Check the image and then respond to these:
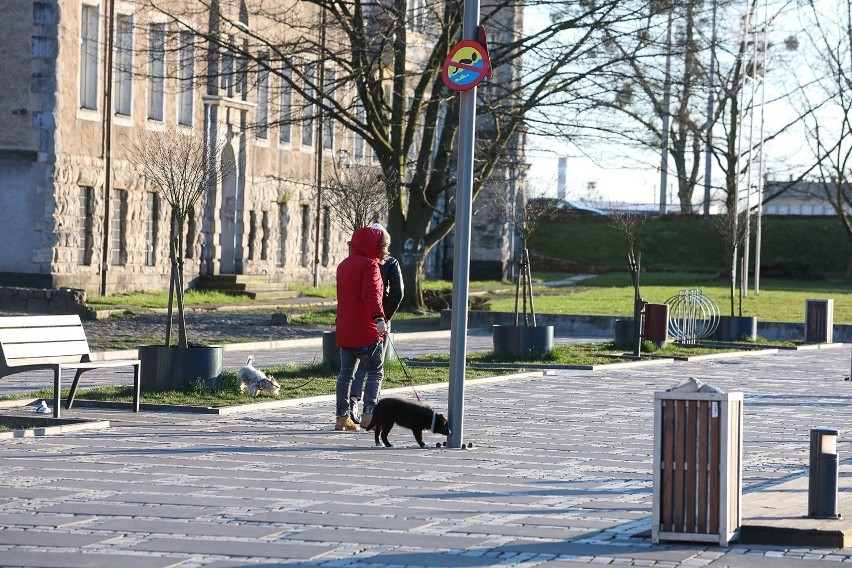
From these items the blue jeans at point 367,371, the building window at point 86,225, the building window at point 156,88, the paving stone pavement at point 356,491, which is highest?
the building window at point 156,88

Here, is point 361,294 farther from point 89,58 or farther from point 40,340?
point 89,58

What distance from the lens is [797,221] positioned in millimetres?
78625

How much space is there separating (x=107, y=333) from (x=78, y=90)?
10.6 metres

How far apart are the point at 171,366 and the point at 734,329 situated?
62.0 ft

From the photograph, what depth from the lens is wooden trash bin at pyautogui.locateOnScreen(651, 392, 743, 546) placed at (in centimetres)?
866

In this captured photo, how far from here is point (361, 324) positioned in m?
14.2

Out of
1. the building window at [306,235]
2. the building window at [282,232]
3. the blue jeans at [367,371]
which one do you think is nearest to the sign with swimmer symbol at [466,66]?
the blue jeans at [367,371]

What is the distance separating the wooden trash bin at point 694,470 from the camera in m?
8.66

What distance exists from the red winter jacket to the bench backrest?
2.83 m

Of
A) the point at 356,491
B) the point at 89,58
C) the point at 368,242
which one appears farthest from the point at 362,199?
the point at 356,491

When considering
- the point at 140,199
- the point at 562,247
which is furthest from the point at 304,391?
the point at 562,247

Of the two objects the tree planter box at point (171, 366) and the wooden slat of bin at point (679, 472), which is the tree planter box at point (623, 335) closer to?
the tree planter box at point (171, 366)

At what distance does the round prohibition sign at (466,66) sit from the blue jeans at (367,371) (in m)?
2.53

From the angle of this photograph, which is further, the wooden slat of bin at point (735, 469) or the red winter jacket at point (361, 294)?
the red winter jacket at point (361, 294)
